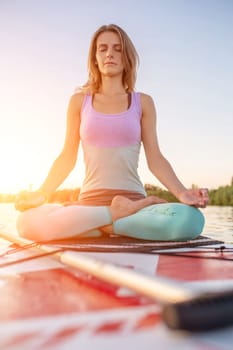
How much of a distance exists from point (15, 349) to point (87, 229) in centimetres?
205

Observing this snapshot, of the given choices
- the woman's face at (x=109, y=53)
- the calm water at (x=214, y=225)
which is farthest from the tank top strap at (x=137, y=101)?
the calm water at (x=214, y=225)

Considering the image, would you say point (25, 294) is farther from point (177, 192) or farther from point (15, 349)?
point (177, 192)

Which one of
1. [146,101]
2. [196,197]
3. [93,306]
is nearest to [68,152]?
[146,101]

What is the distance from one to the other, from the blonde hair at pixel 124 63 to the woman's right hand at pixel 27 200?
979mm

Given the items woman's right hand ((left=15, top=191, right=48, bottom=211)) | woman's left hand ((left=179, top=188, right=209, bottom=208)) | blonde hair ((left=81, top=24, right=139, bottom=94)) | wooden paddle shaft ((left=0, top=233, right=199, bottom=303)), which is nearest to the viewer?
wooden paddle shaft ((left=0, top=233, right=199, bottom=303))

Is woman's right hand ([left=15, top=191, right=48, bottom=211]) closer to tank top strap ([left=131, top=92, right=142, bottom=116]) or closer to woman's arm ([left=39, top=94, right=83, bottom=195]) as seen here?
woman's arm ([left=39, top=94, right=83, bottom=195])

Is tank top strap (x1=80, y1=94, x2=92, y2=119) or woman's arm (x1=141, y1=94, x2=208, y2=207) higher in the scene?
tank top strap (x1=80, y1=94, x2=92, y2=119)

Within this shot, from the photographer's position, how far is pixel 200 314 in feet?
2.93

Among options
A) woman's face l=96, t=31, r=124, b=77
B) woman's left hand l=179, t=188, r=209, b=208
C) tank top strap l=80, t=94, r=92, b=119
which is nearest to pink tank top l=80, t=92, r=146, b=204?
tank top strap l=80, t=94, r=92, b=119

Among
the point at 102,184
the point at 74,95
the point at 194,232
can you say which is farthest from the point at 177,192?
the point at 74,95

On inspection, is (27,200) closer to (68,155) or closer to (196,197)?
(68,155)

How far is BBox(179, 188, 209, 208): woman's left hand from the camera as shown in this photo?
106 inches

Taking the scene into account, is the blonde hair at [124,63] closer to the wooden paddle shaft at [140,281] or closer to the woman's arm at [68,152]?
the woman's arm at [68,152]

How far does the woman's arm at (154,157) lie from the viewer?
3.04m
